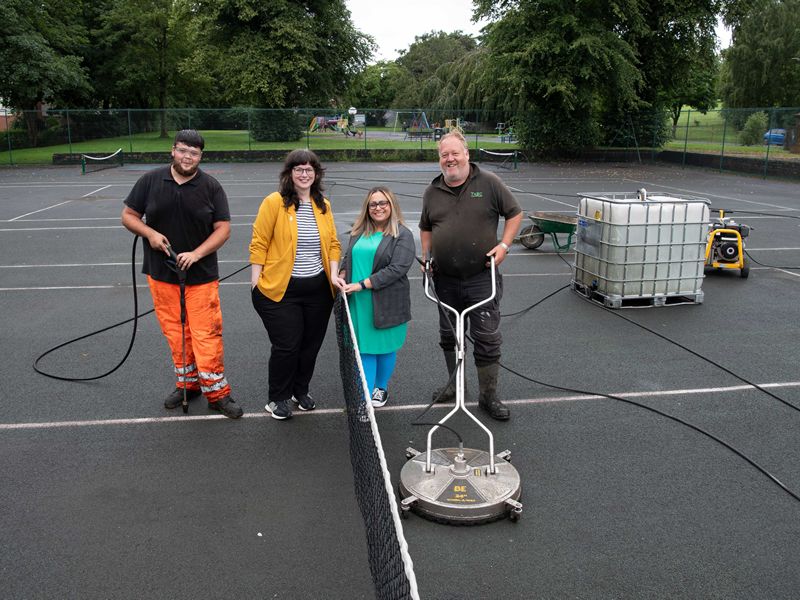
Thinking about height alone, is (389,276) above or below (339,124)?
below

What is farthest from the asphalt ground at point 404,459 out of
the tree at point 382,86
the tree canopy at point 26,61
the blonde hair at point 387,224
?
the tree at point 382,86

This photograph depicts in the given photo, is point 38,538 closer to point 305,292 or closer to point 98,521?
point 98,521

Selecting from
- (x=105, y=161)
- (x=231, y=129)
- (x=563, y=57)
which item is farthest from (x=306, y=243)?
(x=231, y=129)

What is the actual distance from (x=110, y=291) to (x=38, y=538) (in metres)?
6.28

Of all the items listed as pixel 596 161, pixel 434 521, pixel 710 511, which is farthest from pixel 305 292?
pixel 596 161

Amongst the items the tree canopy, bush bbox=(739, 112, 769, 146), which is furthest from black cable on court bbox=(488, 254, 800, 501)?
the tree canopy

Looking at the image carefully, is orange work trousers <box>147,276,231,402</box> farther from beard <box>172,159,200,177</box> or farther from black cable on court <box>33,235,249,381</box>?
beard <box>172,159,200,177</box>

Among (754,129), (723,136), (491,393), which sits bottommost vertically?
(491,393)

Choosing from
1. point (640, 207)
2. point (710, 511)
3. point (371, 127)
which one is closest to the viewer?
point (710, 511)

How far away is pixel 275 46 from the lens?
41812 millimetres

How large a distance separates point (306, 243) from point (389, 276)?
Result: 2.15ft

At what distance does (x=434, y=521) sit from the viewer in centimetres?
417

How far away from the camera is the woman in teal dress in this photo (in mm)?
5148

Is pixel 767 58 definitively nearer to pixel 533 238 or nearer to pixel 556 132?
pixel 556 132
